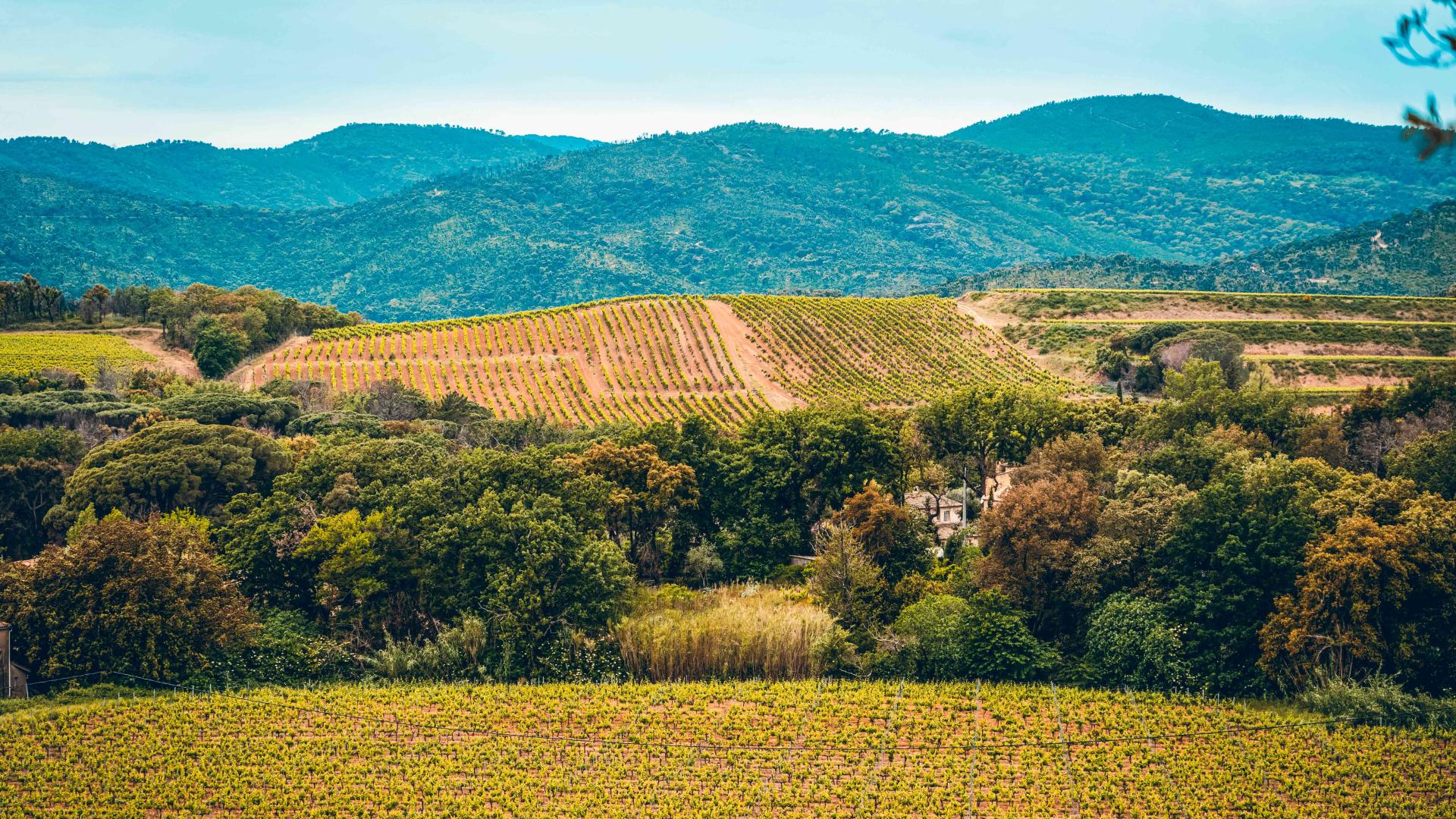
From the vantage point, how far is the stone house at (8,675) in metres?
39.5

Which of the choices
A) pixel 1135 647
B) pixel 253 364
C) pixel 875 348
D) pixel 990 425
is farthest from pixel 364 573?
pixel 875 348

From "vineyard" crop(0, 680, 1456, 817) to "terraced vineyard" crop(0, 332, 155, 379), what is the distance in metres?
62.7

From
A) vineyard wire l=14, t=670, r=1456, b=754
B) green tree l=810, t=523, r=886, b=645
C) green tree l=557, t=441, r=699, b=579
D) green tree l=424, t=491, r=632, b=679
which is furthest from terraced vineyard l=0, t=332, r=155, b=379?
vineyard wire l=14, t=670, r=1456, b=754

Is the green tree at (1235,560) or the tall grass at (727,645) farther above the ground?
the green tree at (1235,560)

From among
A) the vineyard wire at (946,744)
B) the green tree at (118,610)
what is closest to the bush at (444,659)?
the green tree at (118,610)

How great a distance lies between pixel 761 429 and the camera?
2320 inches

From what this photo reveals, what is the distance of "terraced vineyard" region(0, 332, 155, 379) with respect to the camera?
94.9 metres

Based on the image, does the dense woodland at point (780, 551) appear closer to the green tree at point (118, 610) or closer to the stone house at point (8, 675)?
the green tree at point (118, 610)

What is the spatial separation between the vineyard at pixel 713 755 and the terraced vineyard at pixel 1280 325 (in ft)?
191

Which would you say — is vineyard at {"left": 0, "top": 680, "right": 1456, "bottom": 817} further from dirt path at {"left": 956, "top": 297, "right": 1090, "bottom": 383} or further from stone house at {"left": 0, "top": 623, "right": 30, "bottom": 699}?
dirt path at {"left": 956, "top": 297, "right": 1090, "bottom": 383}

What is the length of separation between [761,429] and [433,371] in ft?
161

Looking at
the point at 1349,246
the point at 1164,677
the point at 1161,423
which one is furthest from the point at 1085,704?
the point at 1349,246

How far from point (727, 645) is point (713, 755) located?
7.04 metres

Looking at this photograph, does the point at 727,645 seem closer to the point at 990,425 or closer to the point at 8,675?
the point at 990,425
